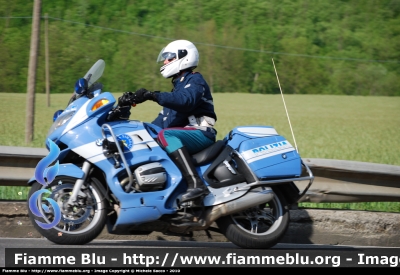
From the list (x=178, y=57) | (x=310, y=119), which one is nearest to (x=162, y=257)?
(x=178, y=57)

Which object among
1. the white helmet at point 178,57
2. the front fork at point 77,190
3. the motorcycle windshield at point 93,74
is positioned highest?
the white helmet at point 178,57

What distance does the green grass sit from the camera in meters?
11.2

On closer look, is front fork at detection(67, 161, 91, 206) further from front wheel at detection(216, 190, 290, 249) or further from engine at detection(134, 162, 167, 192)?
front wheel at detection(216, 190, 290, 249)

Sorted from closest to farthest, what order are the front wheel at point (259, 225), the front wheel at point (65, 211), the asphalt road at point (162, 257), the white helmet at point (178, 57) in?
the asphalt road at point (162, 257), the front wheel at point (65, 211), the front wheel at point (259, 225), the white helmet at point (178, 57)

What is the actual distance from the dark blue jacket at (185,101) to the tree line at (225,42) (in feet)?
21.1

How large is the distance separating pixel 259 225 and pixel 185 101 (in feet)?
4.26

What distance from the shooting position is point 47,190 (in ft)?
19.8

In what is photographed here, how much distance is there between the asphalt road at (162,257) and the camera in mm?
5137

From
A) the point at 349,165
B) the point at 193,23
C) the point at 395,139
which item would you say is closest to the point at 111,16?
the point at 193,23

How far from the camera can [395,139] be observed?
44.8ft

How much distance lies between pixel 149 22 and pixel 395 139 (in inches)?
206

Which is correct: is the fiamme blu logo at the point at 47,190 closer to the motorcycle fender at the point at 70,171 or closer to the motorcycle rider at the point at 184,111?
the motorcycle fender at the point at 70,171

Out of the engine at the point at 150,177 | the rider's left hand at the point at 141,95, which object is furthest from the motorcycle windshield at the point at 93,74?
the engine at the point at 150,177

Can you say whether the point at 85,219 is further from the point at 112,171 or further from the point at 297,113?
the point at 297,113
